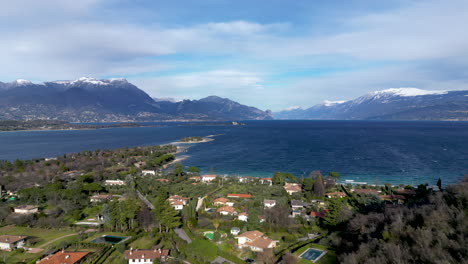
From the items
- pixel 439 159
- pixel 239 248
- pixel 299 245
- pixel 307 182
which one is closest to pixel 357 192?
pixel 307 182

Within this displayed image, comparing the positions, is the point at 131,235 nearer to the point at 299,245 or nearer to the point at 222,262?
the point at 222,262

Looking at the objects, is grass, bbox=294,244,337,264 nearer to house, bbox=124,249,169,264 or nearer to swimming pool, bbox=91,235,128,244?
house, bbox=124,249,169,264

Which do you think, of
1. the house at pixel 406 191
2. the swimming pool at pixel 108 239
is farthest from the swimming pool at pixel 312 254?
the house at pixel 406 191

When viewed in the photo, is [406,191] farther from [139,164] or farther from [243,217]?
[139,164]

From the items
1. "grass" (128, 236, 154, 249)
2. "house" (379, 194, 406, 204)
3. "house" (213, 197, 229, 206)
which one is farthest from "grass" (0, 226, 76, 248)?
"house" (379, 194, 406, 204)

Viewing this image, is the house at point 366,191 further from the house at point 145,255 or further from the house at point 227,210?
the house at point 145,255

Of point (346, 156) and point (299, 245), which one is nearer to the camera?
point (299, 245)
